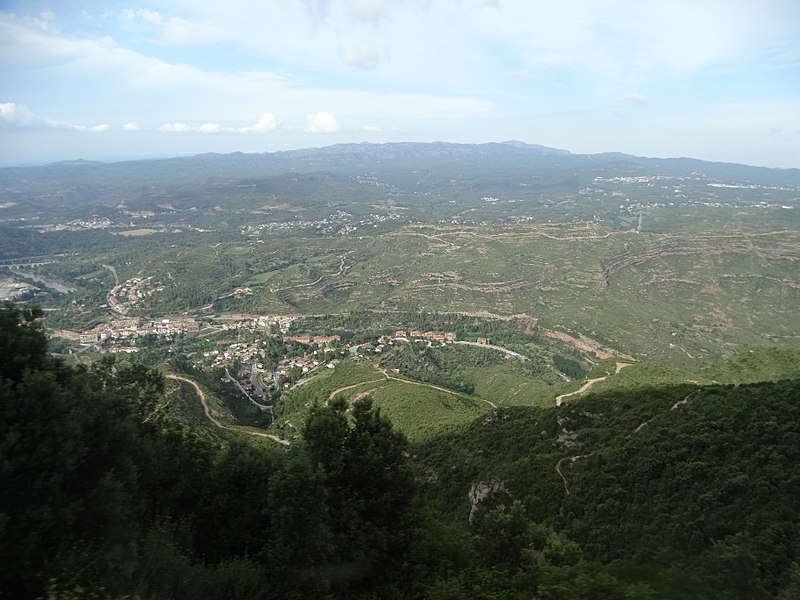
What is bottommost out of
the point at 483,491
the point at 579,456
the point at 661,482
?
the point at 483,491

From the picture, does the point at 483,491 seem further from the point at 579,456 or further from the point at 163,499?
the point at 163,499

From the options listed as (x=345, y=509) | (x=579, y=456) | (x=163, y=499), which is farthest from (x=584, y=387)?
(x=163, y=499)

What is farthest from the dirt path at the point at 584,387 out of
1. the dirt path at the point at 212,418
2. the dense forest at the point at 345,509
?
the dirt path at the point at 212,418

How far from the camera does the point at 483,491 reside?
15.2m

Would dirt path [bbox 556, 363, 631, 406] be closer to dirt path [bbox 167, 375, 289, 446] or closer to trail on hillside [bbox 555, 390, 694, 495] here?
trail on hillside [bbox 555, 390, 694, 495]

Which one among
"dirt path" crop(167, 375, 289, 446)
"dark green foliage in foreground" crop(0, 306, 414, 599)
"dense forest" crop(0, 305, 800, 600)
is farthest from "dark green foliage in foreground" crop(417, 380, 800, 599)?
"dirt path" crop(167, 375, 289, 446)

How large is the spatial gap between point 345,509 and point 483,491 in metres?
8.17

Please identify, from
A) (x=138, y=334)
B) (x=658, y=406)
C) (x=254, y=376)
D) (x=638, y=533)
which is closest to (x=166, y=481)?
(x=638, y=533)

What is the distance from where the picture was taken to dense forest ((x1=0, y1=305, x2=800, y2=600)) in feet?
17.5

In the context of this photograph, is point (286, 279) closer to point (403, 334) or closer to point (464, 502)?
point (403, 334)

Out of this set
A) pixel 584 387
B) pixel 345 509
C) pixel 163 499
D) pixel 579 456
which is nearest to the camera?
pixel 345 509

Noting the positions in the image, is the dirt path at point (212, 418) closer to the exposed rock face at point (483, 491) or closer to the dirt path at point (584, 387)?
the exposed rock face at point (483, 491)

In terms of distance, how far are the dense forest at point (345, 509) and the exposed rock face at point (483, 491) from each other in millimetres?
93

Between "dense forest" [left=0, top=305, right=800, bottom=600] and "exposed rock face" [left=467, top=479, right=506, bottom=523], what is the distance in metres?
0.09
